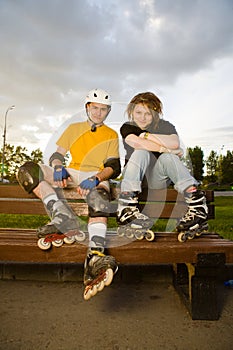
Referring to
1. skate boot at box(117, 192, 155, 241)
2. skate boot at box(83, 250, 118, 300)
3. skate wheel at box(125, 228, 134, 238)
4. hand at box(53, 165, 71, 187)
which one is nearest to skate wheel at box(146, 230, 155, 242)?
skate boot at box(117, 192, 155, 241)

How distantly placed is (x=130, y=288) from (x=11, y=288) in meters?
1.17

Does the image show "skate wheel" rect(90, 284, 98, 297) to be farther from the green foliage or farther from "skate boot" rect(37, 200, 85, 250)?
the green foliage

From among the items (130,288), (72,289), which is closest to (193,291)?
(130,288)

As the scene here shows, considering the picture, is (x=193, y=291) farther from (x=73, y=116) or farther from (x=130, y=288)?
(x=73, y=116)

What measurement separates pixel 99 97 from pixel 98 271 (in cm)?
168

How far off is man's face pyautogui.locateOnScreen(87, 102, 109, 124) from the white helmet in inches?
1.4

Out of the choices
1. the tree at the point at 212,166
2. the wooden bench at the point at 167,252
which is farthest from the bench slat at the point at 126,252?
the tree at the point at 212,166

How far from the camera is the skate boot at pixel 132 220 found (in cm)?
291

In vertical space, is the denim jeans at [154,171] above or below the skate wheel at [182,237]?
above

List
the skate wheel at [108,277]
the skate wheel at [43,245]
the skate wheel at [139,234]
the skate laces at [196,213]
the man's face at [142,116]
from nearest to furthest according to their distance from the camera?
the skate wheel at [108,277] → the skate wheel at [43,245] → the skate wheel at [139,234] → the skate laces at [196,213] → the man's face at [142,116]

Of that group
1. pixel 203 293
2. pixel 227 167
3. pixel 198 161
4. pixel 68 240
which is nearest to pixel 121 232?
pixel 68 240

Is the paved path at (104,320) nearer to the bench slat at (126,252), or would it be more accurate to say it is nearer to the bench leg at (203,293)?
the bench leg at (203,293)

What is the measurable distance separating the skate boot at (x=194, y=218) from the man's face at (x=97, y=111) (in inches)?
44.0

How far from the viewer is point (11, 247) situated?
2.71 meters
